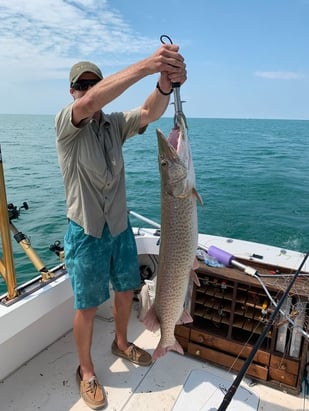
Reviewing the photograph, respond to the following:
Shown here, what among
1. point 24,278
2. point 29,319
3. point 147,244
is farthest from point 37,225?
point 29,319

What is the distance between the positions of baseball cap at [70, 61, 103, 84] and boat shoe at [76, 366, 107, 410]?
7.35 ft

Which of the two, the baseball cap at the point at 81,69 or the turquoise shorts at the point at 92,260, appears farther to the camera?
the turquoise shorts at the point at 92,260

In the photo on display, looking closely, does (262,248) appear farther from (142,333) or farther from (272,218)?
(272,218)

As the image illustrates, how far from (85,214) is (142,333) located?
1.73 meters

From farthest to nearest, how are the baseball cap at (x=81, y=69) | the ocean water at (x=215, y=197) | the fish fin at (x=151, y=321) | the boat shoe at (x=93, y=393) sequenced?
the ocean water at (x=215, y=197)
the boat shoe at (x=93, y=393)
the baseball cap at (x=81, y=69)
the fish fin at (x=151, y=321)

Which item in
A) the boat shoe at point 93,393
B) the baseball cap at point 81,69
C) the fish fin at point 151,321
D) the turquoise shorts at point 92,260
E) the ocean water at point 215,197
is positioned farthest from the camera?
the ocean water at point 215,197

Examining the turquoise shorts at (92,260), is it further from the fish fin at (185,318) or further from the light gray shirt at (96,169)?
the fish fin at (185,318)

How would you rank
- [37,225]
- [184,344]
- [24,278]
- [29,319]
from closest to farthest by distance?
1. [29,319]
2. [184,344]
3. [24,278]
4. [37,225]

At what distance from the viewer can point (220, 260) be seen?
320 cm

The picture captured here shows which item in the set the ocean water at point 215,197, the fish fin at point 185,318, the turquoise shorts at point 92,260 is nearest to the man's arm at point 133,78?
the turquoise shorts at point 92,260

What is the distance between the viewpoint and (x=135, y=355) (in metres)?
3.21

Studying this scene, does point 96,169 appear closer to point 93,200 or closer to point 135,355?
point 93,200

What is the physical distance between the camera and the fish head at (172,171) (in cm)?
181

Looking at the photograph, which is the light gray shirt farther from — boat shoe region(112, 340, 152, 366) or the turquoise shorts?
boat shoe region(112, 340, 152, 366)
